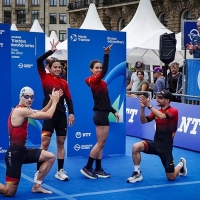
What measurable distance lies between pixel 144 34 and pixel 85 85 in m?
12.2

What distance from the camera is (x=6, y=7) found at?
91.5m

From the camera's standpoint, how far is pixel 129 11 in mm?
48125

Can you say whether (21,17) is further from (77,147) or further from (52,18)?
(77,147)

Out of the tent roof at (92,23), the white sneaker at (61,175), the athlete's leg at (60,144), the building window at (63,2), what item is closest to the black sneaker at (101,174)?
the white sneaker at (61,175)

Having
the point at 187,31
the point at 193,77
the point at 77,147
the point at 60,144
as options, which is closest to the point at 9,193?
the point at 60,144

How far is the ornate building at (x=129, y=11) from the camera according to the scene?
134ft

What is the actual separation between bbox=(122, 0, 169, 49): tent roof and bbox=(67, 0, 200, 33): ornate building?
55.4 feet

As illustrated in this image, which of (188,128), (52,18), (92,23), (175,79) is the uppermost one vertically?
(52,18)

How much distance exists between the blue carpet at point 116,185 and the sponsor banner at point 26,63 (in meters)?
2.32

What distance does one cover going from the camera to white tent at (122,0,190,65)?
67.4 ft

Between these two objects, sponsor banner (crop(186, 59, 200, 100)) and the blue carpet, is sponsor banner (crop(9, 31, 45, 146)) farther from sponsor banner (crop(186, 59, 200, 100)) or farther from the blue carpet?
sponsor banner (crop(186, 59, 200, 100))

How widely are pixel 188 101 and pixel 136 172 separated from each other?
456 cm

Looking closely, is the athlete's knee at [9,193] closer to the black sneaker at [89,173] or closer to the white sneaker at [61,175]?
the white sneaker at [61,175]

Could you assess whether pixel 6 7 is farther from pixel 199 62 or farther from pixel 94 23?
pixel 199 62
